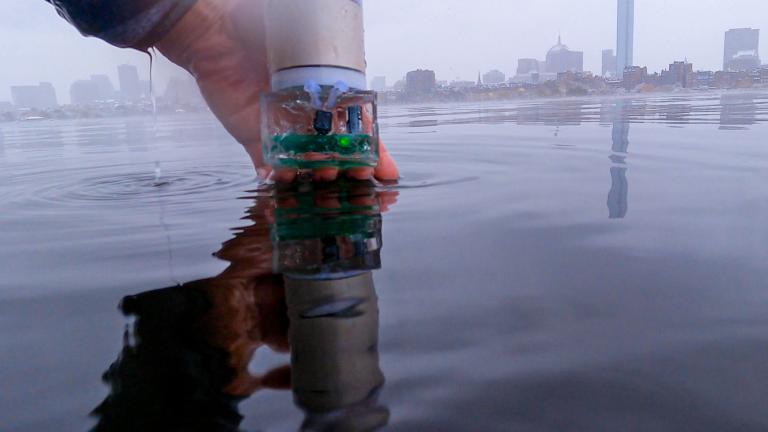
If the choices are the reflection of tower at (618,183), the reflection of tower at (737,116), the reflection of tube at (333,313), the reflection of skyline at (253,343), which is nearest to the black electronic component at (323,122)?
the reflection of tube at (333,313)

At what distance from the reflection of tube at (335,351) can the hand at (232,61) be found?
3.50 ft

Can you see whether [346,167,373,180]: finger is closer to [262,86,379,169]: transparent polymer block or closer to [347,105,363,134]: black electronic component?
[262,86,379,169]: transparent polymer block

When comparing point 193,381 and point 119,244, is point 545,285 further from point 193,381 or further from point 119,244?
point 119,244

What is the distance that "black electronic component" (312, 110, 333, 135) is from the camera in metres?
1.53

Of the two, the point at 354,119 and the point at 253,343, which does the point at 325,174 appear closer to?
the point at 354,119

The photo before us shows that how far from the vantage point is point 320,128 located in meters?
1.55

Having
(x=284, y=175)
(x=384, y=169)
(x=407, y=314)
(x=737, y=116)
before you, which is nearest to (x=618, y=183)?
(x=384, y=169)

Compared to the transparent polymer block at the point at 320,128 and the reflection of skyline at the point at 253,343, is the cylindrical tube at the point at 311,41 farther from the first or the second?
the reflection of skyline at the point at 253,343

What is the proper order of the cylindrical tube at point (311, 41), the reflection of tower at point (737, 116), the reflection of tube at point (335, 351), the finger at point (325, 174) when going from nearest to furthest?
the reflection of tube at point (335, 351), the cylindrical tube at point (311, 41), the finger at point (325, 174), the reflection of tower at point (737, 116)

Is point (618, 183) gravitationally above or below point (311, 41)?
below

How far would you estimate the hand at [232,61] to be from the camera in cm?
189

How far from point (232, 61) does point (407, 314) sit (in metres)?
1.56

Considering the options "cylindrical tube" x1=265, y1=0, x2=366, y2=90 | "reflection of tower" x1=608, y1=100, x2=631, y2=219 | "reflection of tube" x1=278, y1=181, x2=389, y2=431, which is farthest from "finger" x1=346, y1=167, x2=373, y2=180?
"reflection of tower" x1=608, y1=100, x2=631, y2=219

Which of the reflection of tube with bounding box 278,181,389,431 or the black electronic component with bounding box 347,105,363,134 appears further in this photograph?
the black electronic component with bounding box 347,105,363,134
